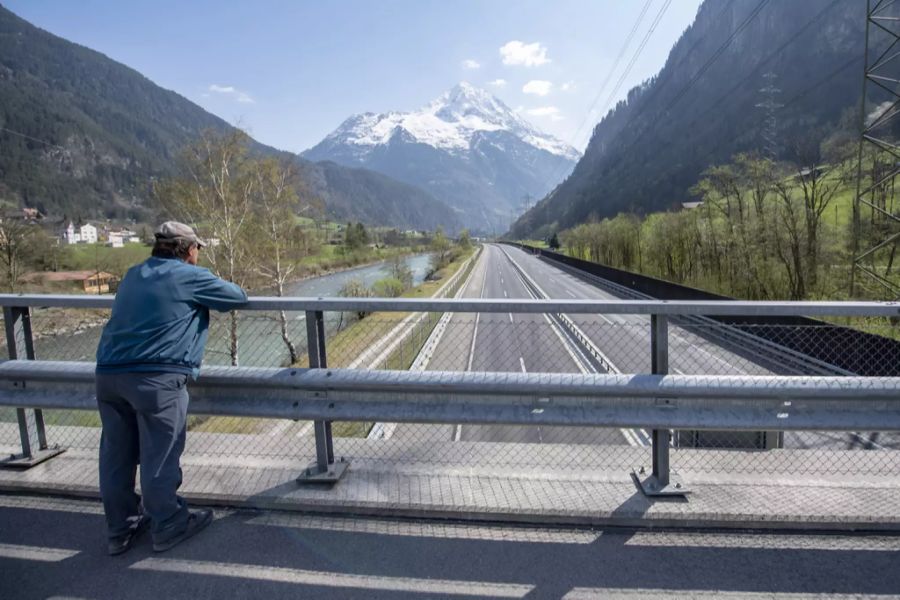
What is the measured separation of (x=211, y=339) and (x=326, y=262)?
→ 5521 centimetres

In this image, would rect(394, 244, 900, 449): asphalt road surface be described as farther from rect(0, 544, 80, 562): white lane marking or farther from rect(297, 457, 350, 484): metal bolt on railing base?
rect(0, 544, 80, 562): white lane marking

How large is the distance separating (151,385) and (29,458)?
197 cm

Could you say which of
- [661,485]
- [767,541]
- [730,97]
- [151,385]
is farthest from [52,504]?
[730,97]

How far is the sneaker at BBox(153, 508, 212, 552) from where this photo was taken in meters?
2.71

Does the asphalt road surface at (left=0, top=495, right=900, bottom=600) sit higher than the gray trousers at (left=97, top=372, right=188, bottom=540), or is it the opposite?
the gray trousers at (left=97, top=372, right=188, bottom=540)

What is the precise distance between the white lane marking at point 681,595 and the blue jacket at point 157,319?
231cm

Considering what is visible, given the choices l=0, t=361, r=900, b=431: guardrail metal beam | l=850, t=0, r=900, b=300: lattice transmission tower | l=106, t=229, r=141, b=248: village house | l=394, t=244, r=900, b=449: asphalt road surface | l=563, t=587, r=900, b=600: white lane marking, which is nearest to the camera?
l=563, t=587, r=900, b=600: white lane marking

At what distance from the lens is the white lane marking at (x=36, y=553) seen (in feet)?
8.74

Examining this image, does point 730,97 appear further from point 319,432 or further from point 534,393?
point 319,432

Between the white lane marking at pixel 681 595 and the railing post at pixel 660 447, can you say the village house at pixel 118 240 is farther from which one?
the white lane marking at pixel 681 595

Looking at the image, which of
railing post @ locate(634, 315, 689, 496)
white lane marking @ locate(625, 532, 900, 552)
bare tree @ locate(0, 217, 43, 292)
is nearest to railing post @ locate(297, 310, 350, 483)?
white lane marking @ locate(625, 532, 900, 552)

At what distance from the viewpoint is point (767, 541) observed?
272cm

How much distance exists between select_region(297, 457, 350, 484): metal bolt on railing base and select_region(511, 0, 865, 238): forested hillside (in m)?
97.2

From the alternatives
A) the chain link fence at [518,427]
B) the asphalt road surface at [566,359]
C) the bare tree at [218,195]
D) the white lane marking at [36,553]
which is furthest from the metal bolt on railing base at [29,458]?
the bare tree at [218,195]
